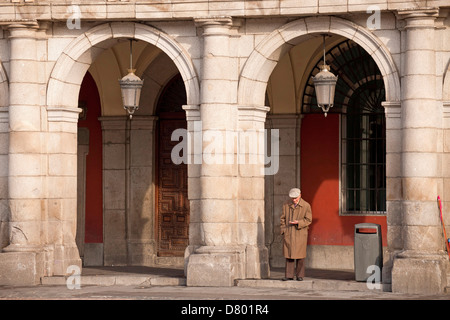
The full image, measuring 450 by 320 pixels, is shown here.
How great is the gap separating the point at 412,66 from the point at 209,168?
11.6 ft

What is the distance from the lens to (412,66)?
1894cm

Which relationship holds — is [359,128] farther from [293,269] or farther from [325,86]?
[293,269]

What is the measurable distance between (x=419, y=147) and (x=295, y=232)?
2.53 metres

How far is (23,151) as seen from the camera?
66.9 feet

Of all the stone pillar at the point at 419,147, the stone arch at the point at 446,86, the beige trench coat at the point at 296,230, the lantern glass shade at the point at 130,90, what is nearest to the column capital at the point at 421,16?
the stone pillar at the point at 419,147

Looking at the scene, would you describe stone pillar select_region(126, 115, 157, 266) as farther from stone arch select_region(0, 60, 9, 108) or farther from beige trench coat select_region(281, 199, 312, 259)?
beige trench coat select_region(281, 199, 312, 259)

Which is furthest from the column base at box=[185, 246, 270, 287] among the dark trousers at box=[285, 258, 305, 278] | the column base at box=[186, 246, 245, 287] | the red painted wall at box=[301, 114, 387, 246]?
the red painted wall at box=[301, 114, 387, 246]

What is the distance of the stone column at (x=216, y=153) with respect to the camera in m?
19.8

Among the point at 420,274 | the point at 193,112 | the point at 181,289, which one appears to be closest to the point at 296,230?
the point at 181,289

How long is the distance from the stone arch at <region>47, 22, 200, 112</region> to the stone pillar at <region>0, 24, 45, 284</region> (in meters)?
0.40

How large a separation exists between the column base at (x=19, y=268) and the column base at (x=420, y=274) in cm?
572

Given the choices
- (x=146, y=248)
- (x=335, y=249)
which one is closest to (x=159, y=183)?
(x=146, y=248)

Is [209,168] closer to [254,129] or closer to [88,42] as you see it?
[254,129]

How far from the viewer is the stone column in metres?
19.8
